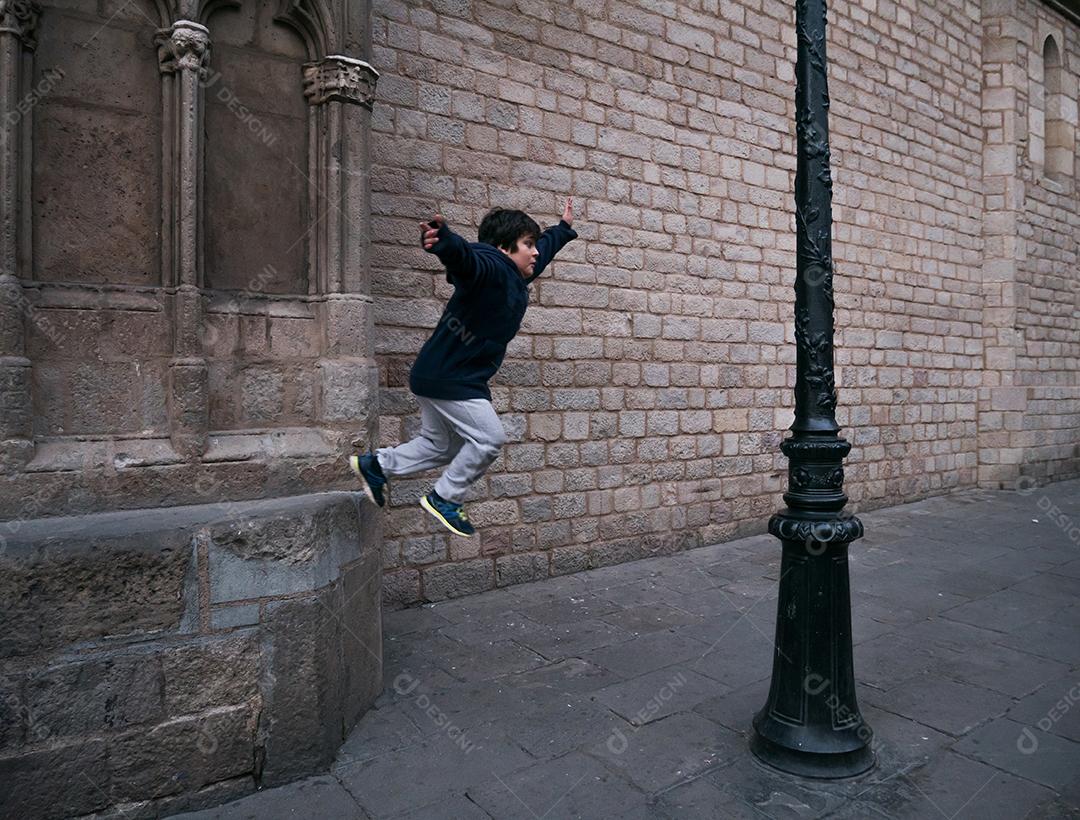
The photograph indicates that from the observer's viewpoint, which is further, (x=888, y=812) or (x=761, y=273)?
(x=761, y=273)

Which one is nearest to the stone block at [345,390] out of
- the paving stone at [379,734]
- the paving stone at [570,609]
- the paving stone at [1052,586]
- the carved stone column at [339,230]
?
the carved stone column at [339,230]

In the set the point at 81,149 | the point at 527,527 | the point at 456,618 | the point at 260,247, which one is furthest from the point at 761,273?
the point at 81,149

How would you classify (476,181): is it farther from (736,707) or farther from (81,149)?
(736,707)

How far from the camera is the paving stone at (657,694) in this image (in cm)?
357

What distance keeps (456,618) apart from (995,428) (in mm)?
8572

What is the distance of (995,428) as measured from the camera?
34.5ft

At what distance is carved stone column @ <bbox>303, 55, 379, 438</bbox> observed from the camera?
3.40 m

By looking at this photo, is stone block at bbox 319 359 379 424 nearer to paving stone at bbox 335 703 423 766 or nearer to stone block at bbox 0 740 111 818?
paving stone at bbox 335 703 423 766

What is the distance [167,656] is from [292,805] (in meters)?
0.68

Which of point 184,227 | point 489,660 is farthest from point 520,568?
point 184,227

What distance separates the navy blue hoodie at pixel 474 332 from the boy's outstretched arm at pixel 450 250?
2.2 inches

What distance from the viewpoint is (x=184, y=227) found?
9.96 ft

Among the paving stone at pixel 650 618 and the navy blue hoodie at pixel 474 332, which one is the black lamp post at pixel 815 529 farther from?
the paving stone at pixel 650 618

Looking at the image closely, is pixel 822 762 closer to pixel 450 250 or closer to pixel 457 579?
pixel 450 250
